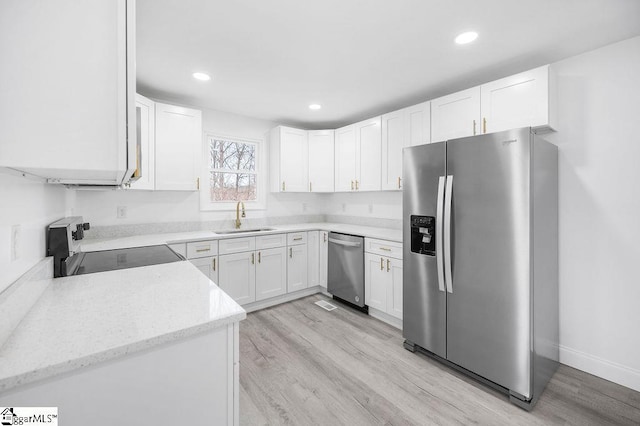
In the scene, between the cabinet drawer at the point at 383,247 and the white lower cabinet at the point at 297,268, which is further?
the white lower cabinet at the point at 297,268

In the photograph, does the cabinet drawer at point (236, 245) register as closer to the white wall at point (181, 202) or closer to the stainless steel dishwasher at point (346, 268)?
the white wall at point (181, 202)

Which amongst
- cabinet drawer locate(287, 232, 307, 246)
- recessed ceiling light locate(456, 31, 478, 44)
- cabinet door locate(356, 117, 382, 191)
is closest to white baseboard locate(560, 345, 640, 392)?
cabinet door locate(356, 117, 382, 191)

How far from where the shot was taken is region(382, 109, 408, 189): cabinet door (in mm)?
3127

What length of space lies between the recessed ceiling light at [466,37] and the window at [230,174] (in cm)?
275

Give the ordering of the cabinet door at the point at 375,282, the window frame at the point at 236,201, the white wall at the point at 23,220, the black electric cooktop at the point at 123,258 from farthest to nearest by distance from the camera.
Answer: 1. the window frame at the point at 236,201
2. the cabinet door at the point at 375,282
3. the black electric cooktop at the point at 123,258
4. the white wall at the point at 23,220

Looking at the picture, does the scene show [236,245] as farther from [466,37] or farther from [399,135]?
[466,37]

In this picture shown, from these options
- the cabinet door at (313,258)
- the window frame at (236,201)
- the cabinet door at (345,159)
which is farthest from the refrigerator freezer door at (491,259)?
the window frame at (236,201)

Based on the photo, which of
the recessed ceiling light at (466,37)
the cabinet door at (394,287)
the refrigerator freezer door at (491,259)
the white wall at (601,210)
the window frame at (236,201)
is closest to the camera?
the refrigerator freezer door at (491,259)

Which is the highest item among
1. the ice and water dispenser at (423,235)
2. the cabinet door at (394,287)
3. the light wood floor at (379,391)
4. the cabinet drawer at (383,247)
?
the ice and water dispenser at (423,235)

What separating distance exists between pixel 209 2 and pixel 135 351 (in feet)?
6.09

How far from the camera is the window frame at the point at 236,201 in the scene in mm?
3568

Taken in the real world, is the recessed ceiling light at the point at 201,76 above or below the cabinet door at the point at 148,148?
above

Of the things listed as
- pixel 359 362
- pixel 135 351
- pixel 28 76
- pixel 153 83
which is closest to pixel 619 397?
pixel 359 362

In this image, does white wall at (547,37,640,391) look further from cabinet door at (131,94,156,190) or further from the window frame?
cabinet door at (131,94,156,190)
